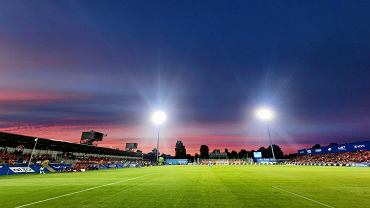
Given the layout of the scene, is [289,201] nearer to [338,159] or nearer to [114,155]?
[338,159]

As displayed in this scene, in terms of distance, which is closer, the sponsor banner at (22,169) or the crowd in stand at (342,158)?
the sponsor banner at (22,169)

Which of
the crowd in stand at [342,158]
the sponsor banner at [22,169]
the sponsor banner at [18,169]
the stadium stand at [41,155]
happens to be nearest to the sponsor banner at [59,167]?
the stadium stand at [41,155]

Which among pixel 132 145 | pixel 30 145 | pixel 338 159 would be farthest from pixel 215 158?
pixel 30 145

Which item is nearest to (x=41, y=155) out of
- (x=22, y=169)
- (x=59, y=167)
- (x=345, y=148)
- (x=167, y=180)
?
(x=59, y=167)

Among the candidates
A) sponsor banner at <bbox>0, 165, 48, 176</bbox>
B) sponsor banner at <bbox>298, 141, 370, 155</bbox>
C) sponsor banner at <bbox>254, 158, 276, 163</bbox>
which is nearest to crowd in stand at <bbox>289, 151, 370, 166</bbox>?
sponsor banner at <bbox>298, 141, 370, 155</bbox>

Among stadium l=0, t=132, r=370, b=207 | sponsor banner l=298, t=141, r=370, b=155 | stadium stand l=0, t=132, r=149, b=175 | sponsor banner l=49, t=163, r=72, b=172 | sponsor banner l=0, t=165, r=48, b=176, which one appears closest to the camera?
stadium l=0, t=132, r=370, b=207

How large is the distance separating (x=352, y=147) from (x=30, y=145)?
96.7m

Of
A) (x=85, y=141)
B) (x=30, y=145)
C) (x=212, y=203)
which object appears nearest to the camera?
(x=212, y=203)

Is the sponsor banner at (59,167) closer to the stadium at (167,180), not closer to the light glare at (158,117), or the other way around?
the stadium at (167,180)

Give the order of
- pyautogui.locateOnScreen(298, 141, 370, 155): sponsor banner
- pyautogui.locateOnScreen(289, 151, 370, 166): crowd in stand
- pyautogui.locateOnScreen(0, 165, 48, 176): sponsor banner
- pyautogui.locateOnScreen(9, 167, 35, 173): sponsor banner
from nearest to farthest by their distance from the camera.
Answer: pyautogui.locateOnScreen(0, 165, 48, 176): sponsor banner
pyautogui.locateOnScreen(9, 167, 35, 173): sponsor banner
pyautogui.locateOnScreen(289, 151, 370, 166): crowd in stand
pyautogui.locateOnScreen(298, 141, 370, 155): sponsor banner

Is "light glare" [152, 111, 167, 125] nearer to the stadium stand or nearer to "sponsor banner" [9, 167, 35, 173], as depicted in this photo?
the stadium stand

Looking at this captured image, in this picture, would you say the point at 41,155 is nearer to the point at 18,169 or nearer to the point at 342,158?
the point at 18,169

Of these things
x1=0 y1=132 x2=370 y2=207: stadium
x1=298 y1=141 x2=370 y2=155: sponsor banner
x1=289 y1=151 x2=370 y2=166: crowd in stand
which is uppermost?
x1=298 y1=141 x2=370 y2=155: sponsor banner

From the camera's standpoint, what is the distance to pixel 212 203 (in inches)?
473
